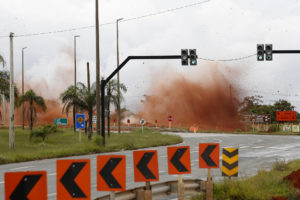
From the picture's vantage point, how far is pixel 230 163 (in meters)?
12.7

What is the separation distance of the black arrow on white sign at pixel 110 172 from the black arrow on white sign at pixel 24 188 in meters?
2.08

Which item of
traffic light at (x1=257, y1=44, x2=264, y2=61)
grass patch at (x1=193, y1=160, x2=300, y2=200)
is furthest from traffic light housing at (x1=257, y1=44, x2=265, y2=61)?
grass patch at (x1=193, y1=160, x2=300, y2=200)

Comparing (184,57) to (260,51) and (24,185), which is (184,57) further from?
(24,185)

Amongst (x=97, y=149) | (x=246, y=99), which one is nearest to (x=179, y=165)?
(x=97, y=149)

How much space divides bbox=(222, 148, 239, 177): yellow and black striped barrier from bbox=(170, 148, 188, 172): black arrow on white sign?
2561mm

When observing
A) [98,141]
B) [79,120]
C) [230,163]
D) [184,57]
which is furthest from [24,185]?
[98,141]

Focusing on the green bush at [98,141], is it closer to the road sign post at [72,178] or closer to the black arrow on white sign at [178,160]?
the black arrow on white sign at [178,160]

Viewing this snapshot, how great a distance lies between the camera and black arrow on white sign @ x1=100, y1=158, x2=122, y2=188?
28.0ft

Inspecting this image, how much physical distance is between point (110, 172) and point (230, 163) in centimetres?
502

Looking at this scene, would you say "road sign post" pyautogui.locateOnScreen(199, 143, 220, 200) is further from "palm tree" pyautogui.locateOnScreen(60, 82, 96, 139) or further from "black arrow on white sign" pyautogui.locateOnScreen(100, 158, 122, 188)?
"palm tree" pyautogui.locateOnScreen(60, 82, 96, 139)

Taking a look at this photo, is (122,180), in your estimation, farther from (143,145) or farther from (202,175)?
(143,145)

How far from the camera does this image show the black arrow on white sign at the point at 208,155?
11.1 meters

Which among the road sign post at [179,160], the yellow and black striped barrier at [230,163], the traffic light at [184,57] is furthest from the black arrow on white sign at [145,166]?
the traffic light at [184,57]

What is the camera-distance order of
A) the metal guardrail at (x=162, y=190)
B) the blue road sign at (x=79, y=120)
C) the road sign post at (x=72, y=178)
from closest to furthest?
the road sign post at (x=72, y=178) → the metal guardrail at (x=162, y=190) → the blue road sign at (x=79, y=120)
